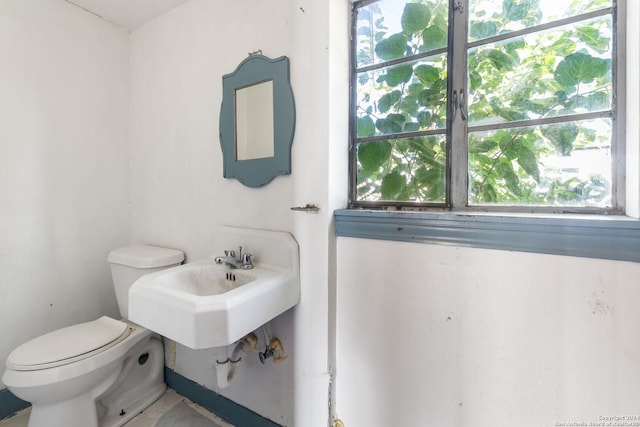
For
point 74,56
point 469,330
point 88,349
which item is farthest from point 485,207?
point 74,56

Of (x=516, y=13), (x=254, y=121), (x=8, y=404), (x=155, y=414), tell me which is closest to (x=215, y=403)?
(x=155, y=414)

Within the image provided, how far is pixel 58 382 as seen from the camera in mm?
967

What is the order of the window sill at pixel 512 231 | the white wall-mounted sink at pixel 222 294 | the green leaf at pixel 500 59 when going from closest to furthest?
the window sill at pixel 512 231
the white wall-mounted sink at pixel 222 294
the green leaf at pixel 500 59

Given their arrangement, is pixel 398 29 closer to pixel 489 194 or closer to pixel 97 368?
pixel 489 194

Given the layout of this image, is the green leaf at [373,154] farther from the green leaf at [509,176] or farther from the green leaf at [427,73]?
the green leaf at [509,176]

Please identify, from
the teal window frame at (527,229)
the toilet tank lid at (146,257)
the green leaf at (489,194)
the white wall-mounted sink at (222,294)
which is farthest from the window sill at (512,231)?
the toilet tank lid at (146,257)

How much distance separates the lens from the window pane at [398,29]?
3.01ft

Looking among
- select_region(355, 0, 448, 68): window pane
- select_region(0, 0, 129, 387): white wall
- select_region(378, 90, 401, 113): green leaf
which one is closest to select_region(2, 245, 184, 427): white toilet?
select_region(0, 0, 129, 387): white wall

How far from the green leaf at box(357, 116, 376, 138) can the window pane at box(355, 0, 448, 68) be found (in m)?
0.22

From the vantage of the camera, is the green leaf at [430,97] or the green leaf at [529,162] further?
the green leaf at [430,97]

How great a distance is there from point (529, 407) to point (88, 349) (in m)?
1.54

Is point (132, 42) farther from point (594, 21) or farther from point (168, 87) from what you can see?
point (594, 21)

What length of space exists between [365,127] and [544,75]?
56 centimetres

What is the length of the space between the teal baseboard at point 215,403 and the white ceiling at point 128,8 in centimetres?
197
